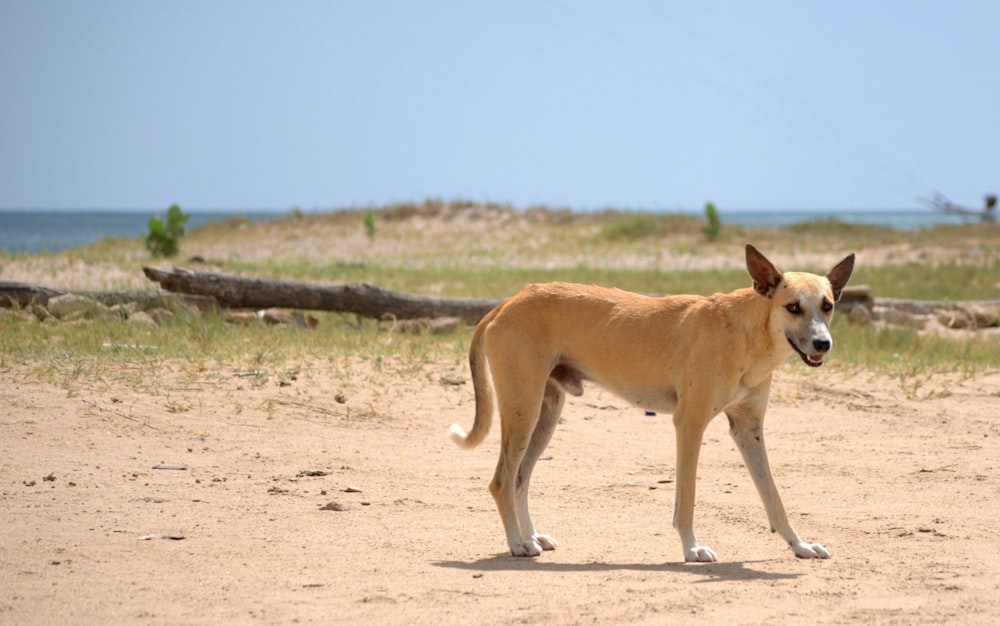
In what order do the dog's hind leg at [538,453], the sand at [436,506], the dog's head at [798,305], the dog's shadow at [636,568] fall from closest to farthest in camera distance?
1. the sand at [436,506]
2. the dog's shadow at [636,568]
3. the dog's head at [798,305]
4. the dog's hind leg at [538,453]

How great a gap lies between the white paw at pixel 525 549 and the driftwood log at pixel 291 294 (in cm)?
792

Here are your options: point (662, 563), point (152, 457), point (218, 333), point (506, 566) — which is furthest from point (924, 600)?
point (218, 333)

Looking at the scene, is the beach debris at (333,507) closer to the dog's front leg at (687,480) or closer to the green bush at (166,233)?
the dog's front leg at (687,480)

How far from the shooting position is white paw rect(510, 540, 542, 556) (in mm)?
5965

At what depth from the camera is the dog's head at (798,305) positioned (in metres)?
5.53

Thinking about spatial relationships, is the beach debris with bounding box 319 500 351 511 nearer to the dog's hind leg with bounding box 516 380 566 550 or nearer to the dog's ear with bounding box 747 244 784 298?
the dog's hind leg with bounding box 516 380 566 550


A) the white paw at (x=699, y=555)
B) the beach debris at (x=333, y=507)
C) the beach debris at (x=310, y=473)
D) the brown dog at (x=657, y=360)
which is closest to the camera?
the white paw at (x=699, y=555)

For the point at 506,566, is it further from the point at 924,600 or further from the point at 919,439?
the point at 919,439

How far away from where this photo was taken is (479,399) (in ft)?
20.9

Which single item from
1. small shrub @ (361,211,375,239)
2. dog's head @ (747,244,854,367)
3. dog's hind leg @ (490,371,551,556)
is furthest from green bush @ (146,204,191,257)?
dog's head @ (747,244,854,367)

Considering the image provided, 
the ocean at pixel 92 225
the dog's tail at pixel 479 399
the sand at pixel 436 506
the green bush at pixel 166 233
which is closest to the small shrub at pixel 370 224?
the ocean at pixel 92 225

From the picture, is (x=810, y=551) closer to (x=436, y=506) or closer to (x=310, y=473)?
(x=436, y=506)

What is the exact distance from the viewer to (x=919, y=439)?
29.3 ft

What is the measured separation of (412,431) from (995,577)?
480cm
